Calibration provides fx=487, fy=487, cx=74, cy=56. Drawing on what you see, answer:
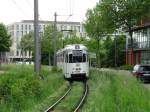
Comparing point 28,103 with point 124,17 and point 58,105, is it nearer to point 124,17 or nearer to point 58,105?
point 58,105

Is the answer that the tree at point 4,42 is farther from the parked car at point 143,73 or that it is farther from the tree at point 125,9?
the parked car at point 143,73

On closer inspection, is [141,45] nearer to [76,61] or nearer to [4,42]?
[4,42]

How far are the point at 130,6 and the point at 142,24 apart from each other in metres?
19.7

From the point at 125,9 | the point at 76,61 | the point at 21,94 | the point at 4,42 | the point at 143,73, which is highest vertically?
the point at 125,9

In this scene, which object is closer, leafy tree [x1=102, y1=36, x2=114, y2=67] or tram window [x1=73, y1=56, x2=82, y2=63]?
tram window [x1=73, y1=56, x2=82, y2=63]

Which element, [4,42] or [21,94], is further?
[4,42]

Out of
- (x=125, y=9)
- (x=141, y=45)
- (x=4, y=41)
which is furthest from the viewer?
(x=141, y=45)

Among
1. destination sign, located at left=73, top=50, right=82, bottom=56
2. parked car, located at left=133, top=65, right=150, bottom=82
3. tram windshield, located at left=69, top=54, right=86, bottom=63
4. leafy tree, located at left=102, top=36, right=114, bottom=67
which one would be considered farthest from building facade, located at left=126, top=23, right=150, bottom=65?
destination sign, located at left=73, top=50, right=82, bottom=56

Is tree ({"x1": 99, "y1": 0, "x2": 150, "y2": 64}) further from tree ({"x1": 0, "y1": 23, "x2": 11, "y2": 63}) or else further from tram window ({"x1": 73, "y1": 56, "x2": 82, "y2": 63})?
tram window ({"x1": 73, "y1": 56, "x2": 82, "y2": 63})

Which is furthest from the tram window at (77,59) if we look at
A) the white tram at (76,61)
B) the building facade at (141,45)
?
the building facade at (141,45)

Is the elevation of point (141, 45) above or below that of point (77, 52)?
above

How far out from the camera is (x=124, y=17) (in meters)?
65.1

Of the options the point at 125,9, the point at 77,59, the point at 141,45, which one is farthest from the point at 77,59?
the point at 141,45

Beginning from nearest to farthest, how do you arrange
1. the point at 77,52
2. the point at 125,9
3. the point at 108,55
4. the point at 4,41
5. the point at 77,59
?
the point at 77,52 → the point at 77,59 → the point at 125,9 → the point at 4,41 → the point at 108,55
